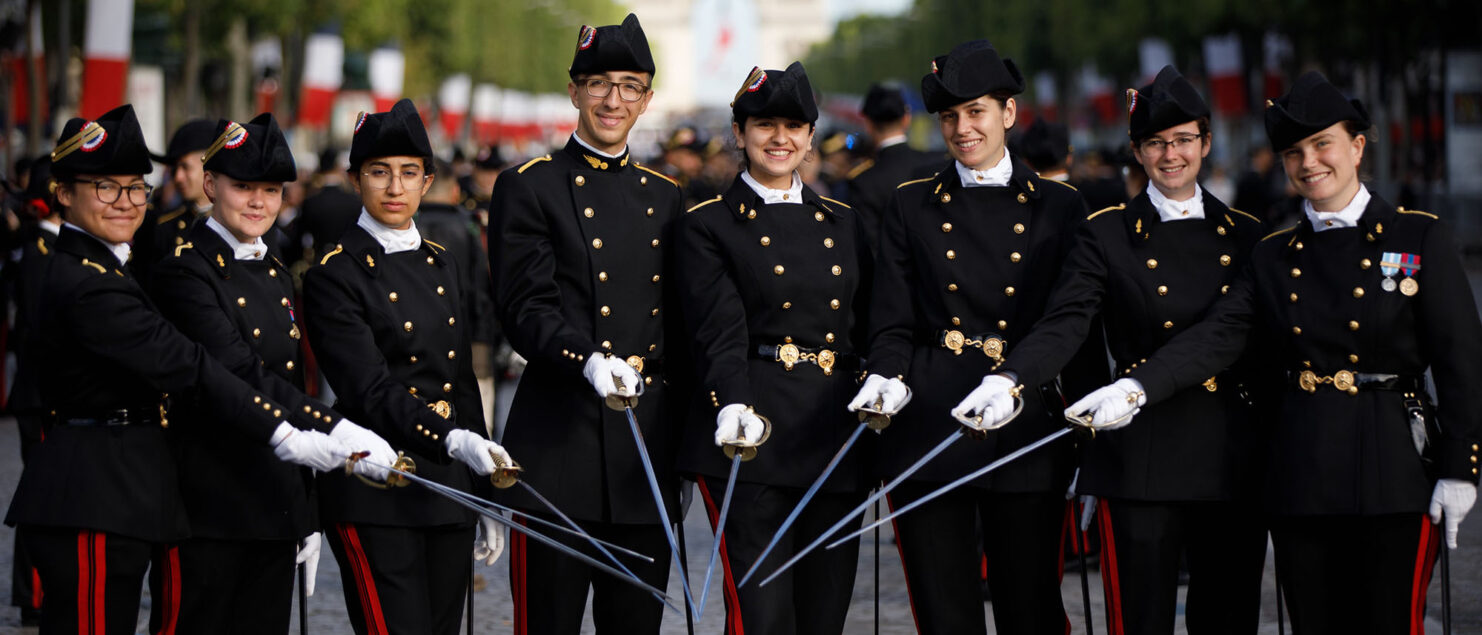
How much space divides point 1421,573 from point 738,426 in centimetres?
202

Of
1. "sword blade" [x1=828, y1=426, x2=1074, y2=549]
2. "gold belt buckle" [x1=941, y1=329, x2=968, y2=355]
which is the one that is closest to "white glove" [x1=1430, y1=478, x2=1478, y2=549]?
"sword blade" [x1=828, y1=426, x2=1074, y2=549]

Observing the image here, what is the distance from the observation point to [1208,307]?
19.5 ft

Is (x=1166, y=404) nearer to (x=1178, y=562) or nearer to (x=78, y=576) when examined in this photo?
(x=1178, y=562)

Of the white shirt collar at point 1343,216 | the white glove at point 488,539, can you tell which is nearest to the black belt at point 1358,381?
the white shirt collar at point 1343,216

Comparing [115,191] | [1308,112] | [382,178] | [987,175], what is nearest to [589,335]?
[382,178]

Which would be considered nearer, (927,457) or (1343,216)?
(927,457)

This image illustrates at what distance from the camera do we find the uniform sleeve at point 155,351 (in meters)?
5.34

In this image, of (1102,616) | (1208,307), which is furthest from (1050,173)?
(1208,307)

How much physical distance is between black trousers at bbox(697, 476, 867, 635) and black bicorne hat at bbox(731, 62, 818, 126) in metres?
1.14

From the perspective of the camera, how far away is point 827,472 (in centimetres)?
578

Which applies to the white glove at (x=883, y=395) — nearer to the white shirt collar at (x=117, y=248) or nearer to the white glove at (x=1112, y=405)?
the white glove at (x=1112, y=405)

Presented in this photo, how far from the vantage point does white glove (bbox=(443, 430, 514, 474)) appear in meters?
5.52

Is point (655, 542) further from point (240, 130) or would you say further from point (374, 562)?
point (240, 130)

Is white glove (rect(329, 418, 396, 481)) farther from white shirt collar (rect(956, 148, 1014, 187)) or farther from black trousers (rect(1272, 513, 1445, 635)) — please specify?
black trousers (rect(1272, 513, 1445, 635))
